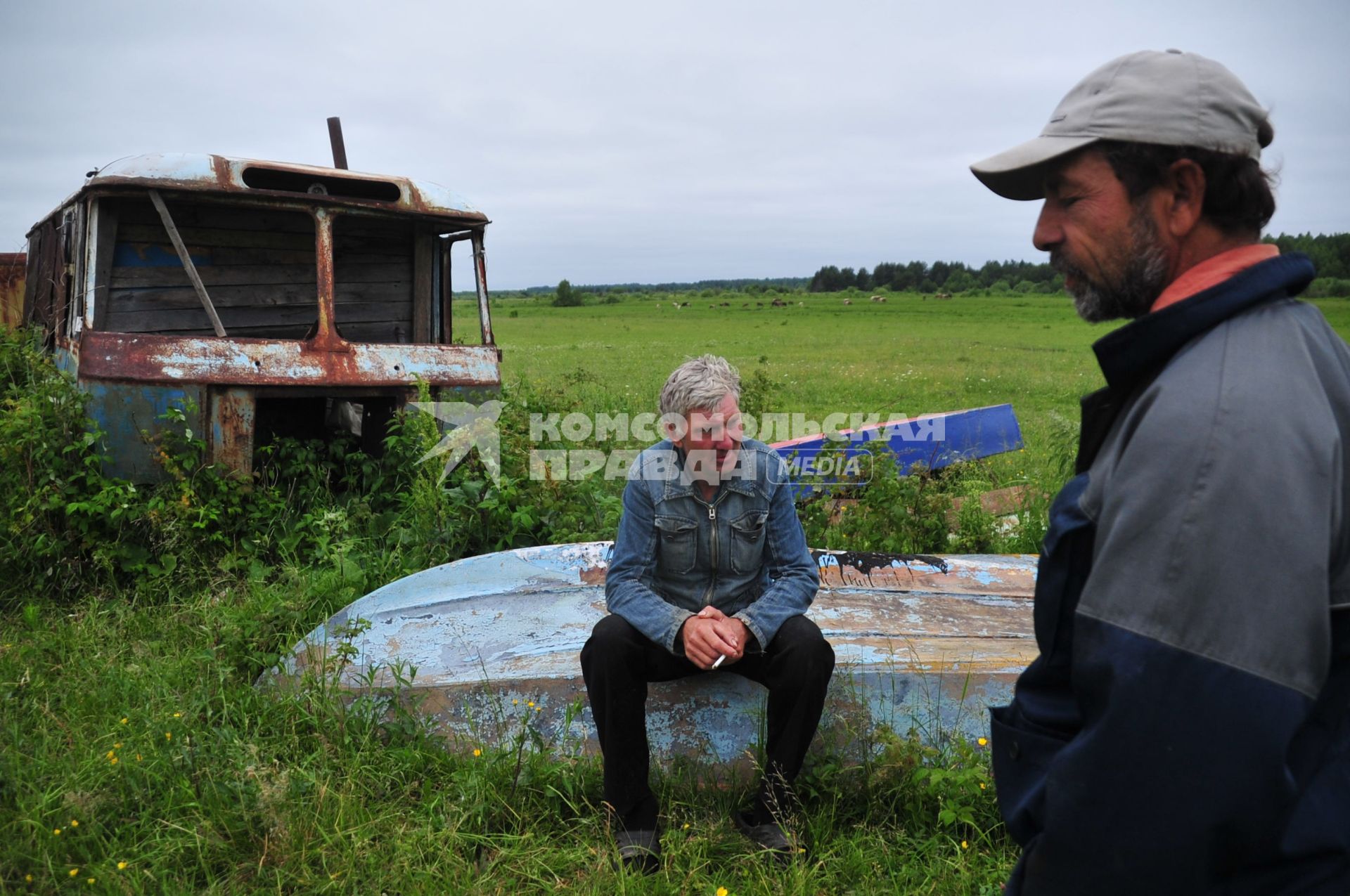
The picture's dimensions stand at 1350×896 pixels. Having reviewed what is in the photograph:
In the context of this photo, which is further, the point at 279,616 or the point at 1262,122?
the point at 279,616

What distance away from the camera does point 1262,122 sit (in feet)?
4.31

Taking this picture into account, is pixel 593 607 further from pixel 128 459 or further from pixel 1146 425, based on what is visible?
pixel 1146 425

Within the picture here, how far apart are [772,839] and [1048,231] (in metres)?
2.00

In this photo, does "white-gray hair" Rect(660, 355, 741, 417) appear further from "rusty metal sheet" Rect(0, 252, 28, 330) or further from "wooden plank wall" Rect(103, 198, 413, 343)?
"rusty metal sheet" Rect(0, 252, 28, 330)

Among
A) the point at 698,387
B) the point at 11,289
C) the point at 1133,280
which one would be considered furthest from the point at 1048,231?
the point at 11,289

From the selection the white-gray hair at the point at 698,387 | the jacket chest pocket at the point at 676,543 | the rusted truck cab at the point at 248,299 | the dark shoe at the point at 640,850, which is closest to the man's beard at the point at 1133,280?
the white-gray hair at the point at 698,387

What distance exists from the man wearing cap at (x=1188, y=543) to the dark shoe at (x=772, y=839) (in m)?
1.46

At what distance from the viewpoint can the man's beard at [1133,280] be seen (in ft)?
4.32

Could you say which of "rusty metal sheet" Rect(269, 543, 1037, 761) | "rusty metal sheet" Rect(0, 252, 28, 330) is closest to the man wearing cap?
"rusty metal sheet" Rect(269, 543, 1037, 761)

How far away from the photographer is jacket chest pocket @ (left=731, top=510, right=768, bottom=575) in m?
3.06

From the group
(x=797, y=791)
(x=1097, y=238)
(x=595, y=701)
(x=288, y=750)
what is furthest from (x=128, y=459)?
(x=1097, y=238)

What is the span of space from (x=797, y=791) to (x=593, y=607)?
138 centimetres

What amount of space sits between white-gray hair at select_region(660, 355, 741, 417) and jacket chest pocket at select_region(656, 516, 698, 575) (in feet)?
1.16

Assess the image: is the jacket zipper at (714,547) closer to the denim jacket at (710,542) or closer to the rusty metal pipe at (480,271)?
the denim jacket at (710,542)
